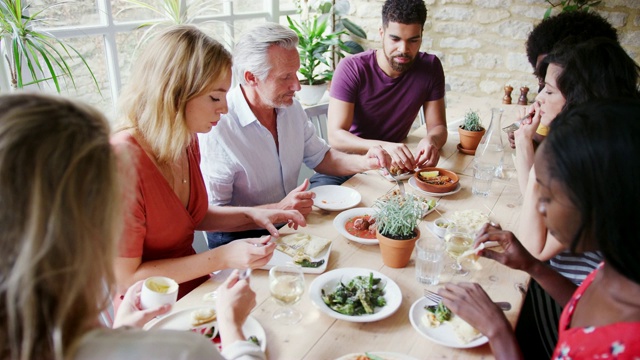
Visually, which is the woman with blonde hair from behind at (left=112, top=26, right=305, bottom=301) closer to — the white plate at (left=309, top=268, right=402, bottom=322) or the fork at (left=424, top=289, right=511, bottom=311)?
the white plate at (left=309, top=268, right=402, bottom=322)

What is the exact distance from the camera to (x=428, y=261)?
4.34ft

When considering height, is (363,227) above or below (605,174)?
below

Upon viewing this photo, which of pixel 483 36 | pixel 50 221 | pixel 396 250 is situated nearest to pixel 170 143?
pixel 396 250

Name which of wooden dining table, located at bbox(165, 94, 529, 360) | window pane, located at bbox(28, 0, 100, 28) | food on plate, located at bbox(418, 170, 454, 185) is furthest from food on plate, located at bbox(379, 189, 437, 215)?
window pane, located at bbox(28, 0, 100, 28)

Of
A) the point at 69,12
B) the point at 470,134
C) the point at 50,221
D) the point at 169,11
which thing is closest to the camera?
the point at 50,221

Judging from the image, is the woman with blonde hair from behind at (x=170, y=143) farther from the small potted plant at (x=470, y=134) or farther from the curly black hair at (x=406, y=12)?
the curly black hair at (x=406, y=12)

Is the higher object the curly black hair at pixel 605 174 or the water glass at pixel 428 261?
the curly black hair at pixel 605 174

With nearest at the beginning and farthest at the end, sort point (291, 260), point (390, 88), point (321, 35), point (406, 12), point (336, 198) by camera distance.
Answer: point (291, 260)
point (336, 198)
point (406, 12)
point (390, 88)
point (321, 35)

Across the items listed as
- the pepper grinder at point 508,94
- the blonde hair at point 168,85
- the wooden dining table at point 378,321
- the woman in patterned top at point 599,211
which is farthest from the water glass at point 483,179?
the pepper grinder at point 508,94

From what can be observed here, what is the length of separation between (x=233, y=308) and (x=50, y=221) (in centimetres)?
50

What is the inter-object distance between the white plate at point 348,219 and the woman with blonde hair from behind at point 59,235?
0.86 meters

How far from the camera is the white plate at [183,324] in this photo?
1097mm

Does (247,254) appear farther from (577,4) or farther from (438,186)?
(577,4)

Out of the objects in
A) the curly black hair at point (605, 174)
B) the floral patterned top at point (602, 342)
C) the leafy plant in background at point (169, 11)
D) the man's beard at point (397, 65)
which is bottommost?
the floral patterned top at point (602, 342)
